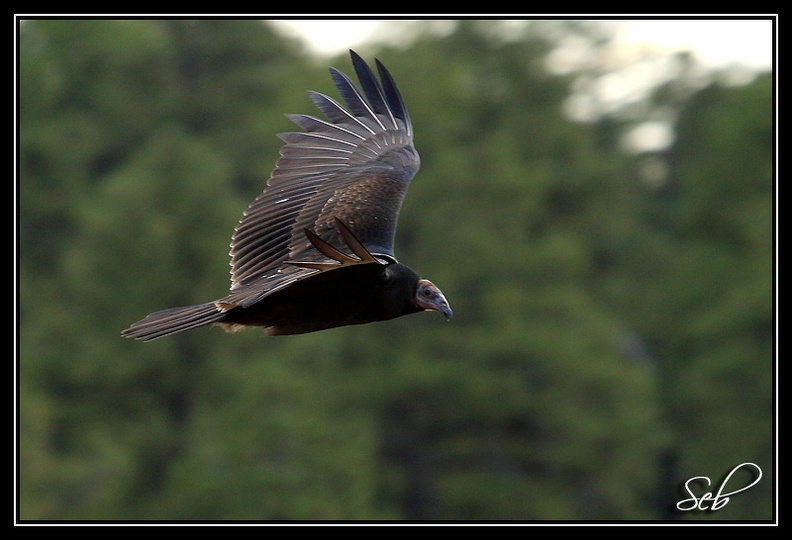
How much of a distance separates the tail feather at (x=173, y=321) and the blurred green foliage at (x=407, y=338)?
39.5 ft

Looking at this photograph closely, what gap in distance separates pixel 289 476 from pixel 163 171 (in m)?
5.57

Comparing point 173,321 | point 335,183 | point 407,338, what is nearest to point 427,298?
point 335,183

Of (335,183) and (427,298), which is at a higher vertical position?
(335,183)

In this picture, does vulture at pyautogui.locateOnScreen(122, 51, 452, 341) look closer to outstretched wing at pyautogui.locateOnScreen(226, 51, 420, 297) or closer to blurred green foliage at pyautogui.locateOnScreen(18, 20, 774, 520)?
outstretched wing at pyautogui.locateOnScreen(226, 51, 420, 297)

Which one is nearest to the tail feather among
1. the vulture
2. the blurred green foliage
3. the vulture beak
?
the vulture

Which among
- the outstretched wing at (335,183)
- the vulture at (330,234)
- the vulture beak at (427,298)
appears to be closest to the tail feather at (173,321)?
the vulture at (330,234)

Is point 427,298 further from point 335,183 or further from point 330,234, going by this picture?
point 335,183

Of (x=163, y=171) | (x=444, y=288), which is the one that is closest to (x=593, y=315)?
(x=444, y=288)

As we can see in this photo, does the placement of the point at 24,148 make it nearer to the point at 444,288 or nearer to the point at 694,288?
the point at 444,288

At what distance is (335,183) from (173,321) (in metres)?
1.77

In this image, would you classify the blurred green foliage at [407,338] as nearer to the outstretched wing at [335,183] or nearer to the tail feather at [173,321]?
the outstretched wing at [335,183]

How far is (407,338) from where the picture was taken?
2012 centimetres
